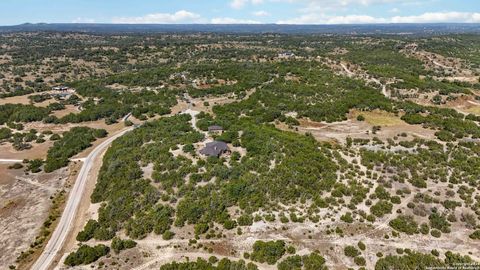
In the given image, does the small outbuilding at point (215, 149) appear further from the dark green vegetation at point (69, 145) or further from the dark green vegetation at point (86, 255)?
the dark green vegetation at point (69, 145)

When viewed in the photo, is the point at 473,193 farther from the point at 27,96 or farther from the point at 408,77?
the point at 27,96

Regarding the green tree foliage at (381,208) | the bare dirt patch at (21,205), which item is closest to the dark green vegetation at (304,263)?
the green tree foliage at (381,208)

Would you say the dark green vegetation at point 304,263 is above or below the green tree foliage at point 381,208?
below

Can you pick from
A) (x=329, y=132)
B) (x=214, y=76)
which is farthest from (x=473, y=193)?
(x=214, y=76)

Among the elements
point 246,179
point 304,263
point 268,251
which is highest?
point 246,179

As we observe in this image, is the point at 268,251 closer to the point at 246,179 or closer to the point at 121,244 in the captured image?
the point at 246,179

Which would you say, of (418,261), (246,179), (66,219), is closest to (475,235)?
(418,261)

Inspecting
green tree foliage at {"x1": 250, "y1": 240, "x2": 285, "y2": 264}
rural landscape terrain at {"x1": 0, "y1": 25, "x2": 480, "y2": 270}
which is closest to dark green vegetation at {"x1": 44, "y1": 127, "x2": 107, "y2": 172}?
rural landscape terrain at {"x1": 0, "y1": 25, "x2": 480, "y2": 270}
